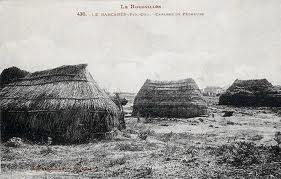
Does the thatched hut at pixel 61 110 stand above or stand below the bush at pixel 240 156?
above

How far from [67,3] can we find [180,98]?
1288 cm

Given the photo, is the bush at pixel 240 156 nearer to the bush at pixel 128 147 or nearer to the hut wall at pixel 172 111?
the bush at pixel 128 147

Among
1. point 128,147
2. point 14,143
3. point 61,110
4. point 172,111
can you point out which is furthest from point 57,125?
point 172,111

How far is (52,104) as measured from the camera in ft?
39.9

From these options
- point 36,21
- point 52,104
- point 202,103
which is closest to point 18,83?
point 52,104

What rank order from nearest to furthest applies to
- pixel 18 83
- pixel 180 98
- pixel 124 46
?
pixel 124 46, pixel 18 83, pixel 180 98

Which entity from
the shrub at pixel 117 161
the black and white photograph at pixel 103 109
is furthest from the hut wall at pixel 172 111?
the shrub at pixel 117 161

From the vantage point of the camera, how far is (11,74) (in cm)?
1689

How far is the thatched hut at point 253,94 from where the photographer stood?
29.9 metres

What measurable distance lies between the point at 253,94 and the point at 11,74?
72.4ft

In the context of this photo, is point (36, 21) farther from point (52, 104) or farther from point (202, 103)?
point (202, 103)

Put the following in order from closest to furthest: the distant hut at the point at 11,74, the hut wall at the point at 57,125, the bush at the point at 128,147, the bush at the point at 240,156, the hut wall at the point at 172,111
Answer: the bush at the point at 240,156 → the bush at the point at 128,147 → the hut wall at the point at 57,125 → the distant hut at the point at 11,74 → the hut wall at the point at 172,111

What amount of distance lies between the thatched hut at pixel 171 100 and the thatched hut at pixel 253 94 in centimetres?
1029

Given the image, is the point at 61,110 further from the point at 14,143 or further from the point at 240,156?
the point at 240,156
